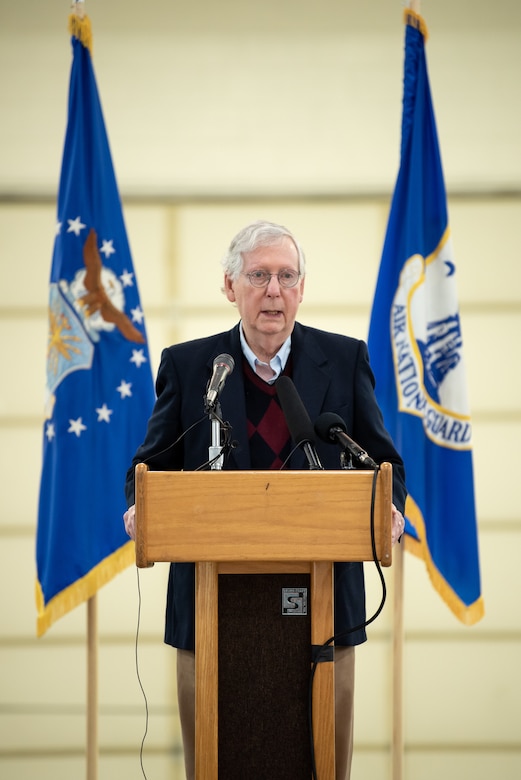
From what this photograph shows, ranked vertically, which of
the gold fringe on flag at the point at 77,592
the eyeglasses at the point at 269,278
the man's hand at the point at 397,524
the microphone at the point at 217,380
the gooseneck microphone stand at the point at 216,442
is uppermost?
the eyeglasses at the point at 269,278

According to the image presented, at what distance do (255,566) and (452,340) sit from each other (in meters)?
1.66

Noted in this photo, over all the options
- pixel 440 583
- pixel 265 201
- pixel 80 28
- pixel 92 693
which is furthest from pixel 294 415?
pixel 265 201

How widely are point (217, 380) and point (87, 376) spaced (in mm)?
1465

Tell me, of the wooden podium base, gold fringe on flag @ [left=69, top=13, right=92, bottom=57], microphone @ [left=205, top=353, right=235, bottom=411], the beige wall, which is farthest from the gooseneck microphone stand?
the beige wall

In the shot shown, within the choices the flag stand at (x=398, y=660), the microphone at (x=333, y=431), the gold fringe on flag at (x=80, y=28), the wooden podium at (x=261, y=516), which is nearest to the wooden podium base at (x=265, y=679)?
the wooden podium at (x=261, y=516)

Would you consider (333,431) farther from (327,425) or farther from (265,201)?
(265,201)

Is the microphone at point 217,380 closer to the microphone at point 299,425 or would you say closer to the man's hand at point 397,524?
the microphone at point 299,425

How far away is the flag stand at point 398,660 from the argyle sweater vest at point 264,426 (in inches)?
45.0

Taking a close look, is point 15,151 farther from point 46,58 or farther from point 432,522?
point 432,522

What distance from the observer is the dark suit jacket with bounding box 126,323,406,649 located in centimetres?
198

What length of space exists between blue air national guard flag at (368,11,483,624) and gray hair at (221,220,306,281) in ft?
3.56

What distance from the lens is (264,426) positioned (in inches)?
79.0

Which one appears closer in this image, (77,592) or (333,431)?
(333,431)

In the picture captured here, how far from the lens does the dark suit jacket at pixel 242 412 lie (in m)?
1.98
